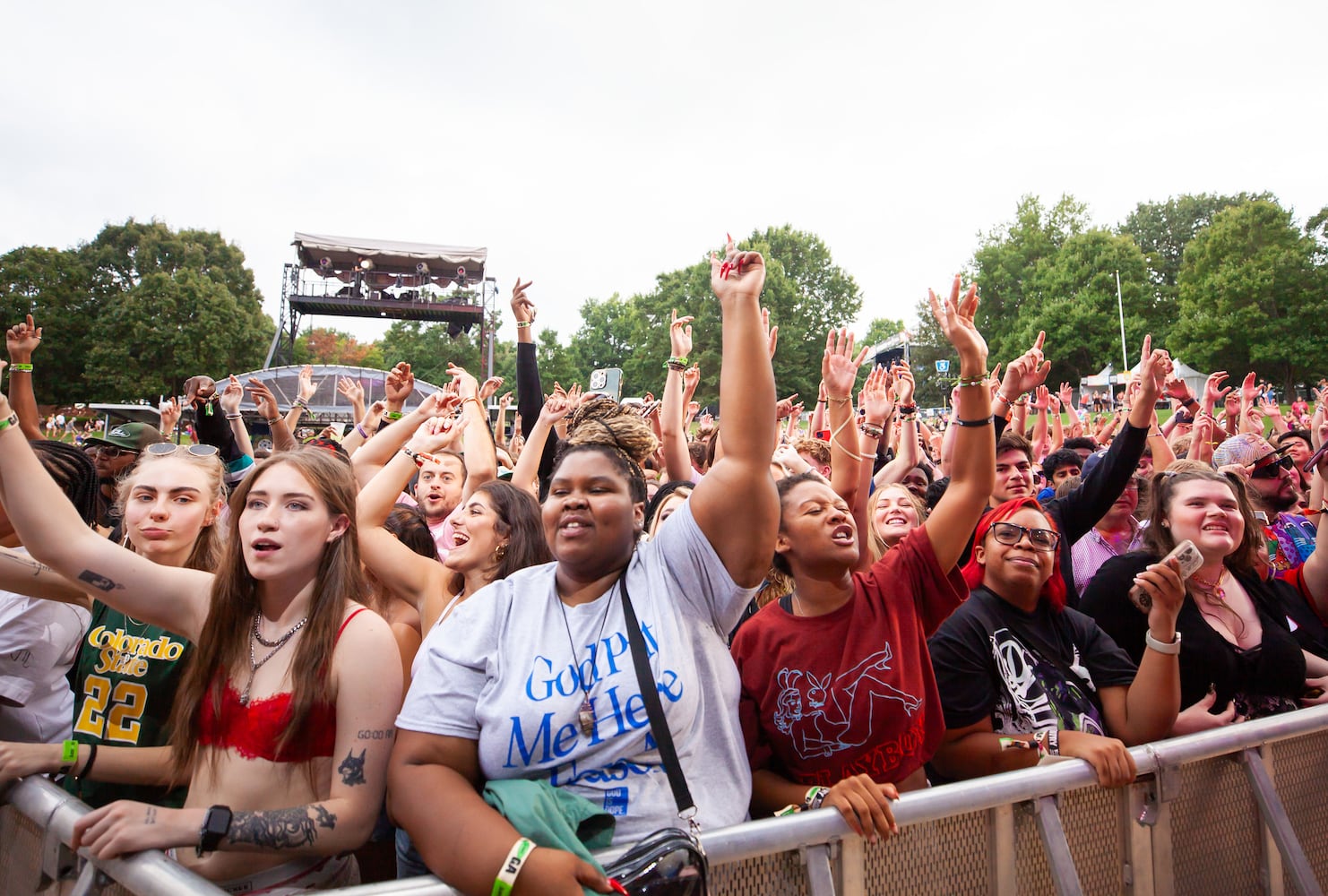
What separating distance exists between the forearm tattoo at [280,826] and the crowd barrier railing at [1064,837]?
16 centimetres

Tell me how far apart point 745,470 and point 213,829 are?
1.38 meters

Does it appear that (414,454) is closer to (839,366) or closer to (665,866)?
(839,366)

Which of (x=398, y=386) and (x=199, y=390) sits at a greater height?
(x=199, y=390)

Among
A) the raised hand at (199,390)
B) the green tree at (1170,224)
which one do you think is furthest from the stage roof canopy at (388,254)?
the green tree at (1170,224)

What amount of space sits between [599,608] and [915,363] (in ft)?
196

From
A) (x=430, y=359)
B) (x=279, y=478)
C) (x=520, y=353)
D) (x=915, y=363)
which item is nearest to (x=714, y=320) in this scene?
(x=915, y=363)

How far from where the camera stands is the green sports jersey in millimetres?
2252

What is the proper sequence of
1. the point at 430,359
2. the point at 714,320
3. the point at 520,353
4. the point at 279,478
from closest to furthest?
the point at 279,478 < the point at 520,353 < the point at 714,320 < the point at 430,359

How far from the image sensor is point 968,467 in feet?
7.90

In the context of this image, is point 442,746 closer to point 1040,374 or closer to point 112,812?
point 112,812

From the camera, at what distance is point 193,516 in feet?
8.75

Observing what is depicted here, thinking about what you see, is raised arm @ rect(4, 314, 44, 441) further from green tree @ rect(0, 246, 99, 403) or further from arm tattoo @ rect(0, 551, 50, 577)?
green tree @ rect(0, 246, 99, 403)

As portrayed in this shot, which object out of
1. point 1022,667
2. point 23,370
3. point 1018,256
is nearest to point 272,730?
point 1022,667

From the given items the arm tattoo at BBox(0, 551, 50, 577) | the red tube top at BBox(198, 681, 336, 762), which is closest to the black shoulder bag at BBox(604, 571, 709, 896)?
the red tube top at BBox(198, 681, 336, 762)
